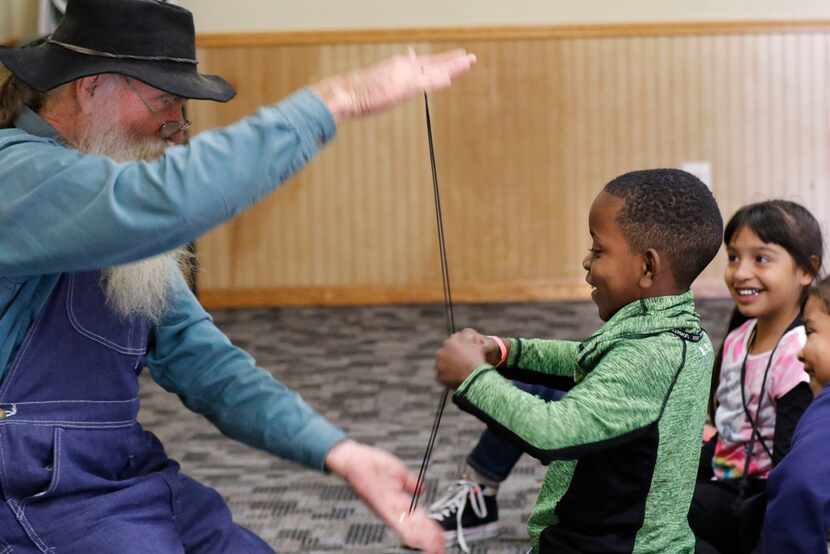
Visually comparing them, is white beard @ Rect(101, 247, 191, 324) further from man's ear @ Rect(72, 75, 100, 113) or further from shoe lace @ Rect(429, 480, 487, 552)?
shoe lace @ Rect(429, 480, 487, 552)

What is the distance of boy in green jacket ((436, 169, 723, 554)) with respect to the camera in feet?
5.34

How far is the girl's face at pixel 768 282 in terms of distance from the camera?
93.1 inches

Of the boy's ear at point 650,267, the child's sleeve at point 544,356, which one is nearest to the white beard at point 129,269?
the child's sleeve at point 544,356

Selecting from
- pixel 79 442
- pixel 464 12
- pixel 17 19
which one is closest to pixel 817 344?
pixel 79 442

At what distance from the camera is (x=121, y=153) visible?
1610 millimetres

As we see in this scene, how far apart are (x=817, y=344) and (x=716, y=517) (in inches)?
18.2

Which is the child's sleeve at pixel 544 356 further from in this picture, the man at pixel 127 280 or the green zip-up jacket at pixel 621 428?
the man at pixel 127 280

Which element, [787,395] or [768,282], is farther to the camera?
[768,282]

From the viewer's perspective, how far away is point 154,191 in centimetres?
130

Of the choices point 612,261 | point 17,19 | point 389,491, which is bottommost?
point 389,491

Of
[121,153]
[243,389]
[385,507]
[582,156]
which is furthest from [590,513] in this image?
[582,156]

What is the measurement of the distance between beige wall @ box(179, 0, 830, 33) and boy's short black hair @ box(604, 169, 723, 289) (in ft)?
14.2

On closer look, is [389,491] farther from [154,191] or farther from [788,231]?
[788,231]

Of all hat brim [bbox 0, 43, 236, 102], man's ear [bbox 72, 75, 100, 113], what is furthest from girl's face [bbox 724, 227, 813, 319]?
man's ear [bbox 72, 75, 100, 113]
